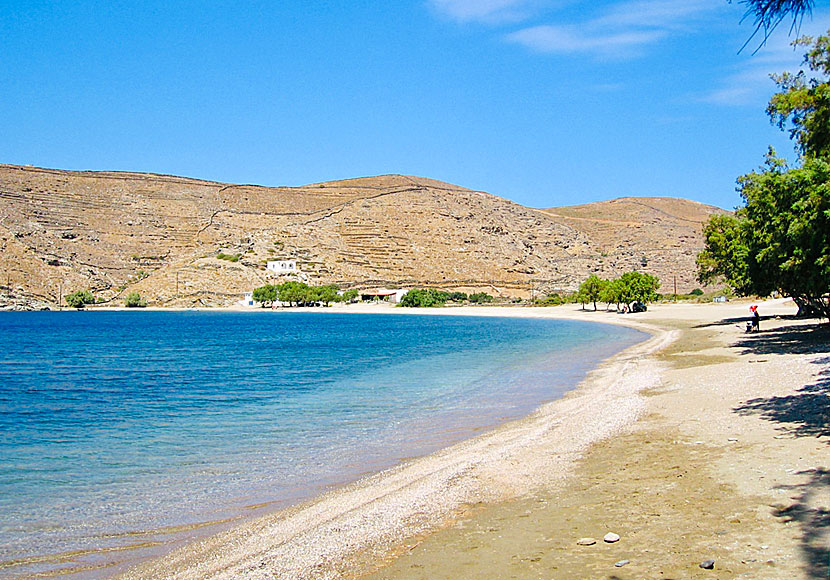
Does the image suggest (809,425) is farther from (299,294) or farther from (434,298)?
(299,294)

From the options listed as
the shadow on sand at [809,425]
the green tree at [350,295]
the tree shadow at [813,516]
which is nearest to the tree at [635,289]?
the shadow on sand at [809,425]

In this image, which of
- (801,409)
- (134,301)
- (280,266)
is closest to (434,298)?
(280,266)

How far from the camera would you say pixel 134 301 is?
12588 cm

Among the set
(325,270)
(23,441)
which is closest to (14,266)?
(325,270)

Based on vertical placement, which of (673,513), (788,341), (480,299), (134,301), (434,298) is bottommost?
(673,513)

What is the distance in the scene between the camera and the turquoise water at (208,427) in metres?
9.26

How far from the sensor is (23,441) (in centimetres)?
1490

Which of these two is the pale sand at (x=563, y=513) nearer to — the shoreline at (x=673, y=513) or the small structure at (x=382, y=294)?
the shoreline at (x=673, y=513)

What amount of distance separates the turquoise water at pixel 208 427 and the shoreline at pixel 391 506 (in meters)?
0.82

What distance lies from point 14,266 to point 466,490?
A: 5209 inches

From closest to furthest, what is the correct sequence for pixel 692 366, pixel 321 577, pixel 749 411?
pixel 321 577 < pixel 749 411 < pixel 692 366

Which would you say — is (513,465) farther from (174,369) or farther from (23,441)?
(174,369)

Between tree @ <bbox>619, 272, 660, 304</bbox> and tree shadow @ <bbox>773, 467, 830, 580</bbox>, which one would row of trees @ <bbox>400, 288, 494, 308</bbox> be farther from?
tree shadow @ <bbox>773, 467, 830, 580</bbox>

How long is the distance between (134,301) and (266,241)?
1153 inches
